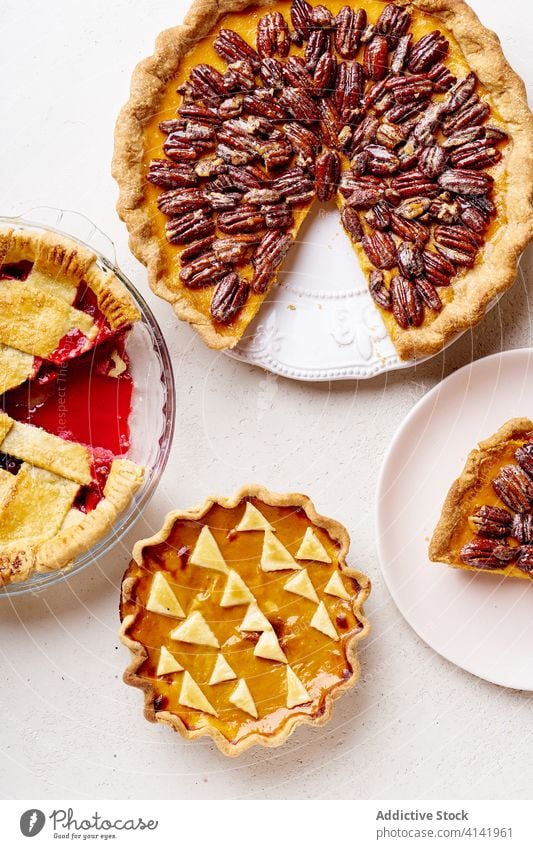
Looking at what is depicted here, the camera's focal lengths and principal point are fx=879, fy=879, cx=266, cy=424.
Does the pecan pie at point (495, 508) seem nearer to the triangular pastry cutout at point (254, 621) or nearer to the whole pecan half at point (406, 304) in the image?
the whole pecan half at point (406, 304)

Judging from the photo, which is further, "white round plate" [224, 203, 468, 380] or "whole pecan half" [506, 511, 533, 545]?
"white round plate" [224, 203, 468, 380]

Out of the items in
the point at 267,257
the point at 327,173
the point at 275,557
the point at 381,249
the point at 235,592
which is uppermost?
the point at 327,173

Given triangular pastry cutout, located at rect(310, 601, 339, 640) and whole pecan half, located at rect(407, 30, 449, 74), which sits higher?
whole pecan half, located at rect(407, 30, 449, 74)

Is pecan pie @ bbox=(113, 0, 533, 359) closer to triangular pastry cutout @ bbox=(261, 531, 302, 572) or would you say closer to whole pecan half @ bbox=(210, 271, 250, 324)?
whole pecan half @ bbox=(210, 271, 250, 324)

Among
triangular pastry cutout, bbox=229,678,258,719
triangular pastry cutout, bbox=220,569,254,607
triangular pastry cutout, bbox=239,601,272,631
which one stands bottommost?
triangular pastry cutout, bbox=229,678,258,719

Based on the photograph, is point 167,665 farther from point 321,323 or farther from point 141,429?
point 321,323

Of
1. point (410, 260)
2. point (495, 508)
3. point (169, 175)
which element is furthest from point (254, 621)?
point (169, 175)

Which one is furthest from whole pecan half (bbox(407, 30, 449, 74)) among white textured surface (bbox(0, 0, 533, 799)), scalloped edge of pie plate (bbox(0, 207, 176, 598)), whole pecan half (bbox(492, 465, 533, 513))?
whole pecan half (bbox(492, 465, 533, 513))
